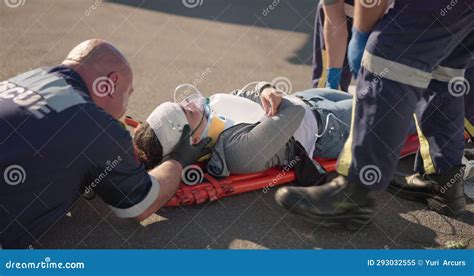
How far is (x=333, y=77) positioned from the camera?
397cm

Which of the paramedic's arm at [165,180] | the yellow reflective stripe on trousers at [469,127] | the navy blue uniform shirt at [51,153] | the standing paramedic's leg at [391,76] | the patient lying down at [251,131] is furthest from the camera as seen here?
the yellow reflective stripe on trousers at [469,127]

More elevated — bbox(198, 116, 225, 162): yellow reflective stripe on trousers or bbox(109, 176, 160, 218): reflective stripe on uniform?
bbox(198, 116, 225, 162): yellow reflective stripe on trousers

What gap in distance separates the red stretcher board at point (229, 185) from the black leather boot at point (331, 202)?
0.34 m

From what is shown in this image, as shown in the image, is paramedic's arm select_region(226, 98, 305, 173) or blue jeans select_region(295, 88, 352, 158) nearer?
paramedic's arm select_region(226, 98, 305, 173)

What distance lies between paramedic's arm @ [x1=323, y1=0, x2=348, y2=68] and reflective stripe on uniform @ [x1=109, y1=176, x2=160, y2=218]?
1735 mm

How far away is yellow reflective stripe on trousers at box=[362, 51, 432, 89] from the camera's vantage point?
8.41 feet

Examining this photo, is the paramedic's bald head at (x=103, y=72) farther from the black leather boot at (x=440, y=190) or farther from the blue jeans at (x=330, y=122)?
the black leather boot at (x=440, y=190)

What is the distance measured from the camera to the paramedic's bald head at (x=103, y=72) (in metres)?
2.65

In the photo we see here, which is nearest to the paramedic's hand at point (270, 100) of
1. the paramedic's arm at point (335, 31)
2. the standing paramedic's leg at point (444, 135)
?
the standing paramedic's leg at point (444, 135)

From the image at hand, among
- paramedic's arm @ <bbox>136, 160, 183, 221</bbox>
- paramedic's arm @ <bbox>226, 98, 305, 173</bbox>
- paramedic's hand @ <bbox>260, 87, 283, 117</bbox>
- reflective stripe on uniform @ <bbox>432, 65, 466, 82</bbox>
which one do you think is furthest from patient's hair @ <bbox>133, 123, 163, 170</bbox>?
reflective stripe on uniform @ <bbox>432, 65, 466, 82</bbox>

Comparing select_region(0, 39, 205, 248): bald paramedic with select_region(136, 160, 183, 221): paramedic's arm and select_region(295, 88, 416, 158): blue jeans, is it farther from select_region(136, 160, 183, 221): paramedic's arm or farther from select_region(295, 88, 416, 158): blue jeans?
select_region(295, 88, 416, 158): blue jeans

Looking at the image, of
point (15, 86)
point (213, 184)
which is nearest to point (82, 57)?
point (15, 86)

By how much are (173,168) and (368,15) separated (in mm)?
1159

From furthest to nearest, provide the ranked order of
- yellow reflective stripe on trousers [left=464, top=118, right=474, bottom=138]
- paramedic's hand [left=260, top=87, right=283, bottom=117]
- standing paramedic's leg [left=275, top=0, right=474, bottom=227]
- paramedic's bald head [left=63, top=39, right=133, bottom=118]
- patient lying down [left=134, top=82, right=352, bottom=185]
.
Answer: yellow reflective stripe on trousers [left=464, top=118, right=474, bottom=138] < paramedic's hand [left=260, top=87, right=283, bottom=117] < patient lying down [left=134, top=82, right=352, bottom=185] < paramedic's bald head [left=63, top=39, right=133, bottom=118] < standing paramedic's leg [left=275, top=0, right=474, bottom=227]
